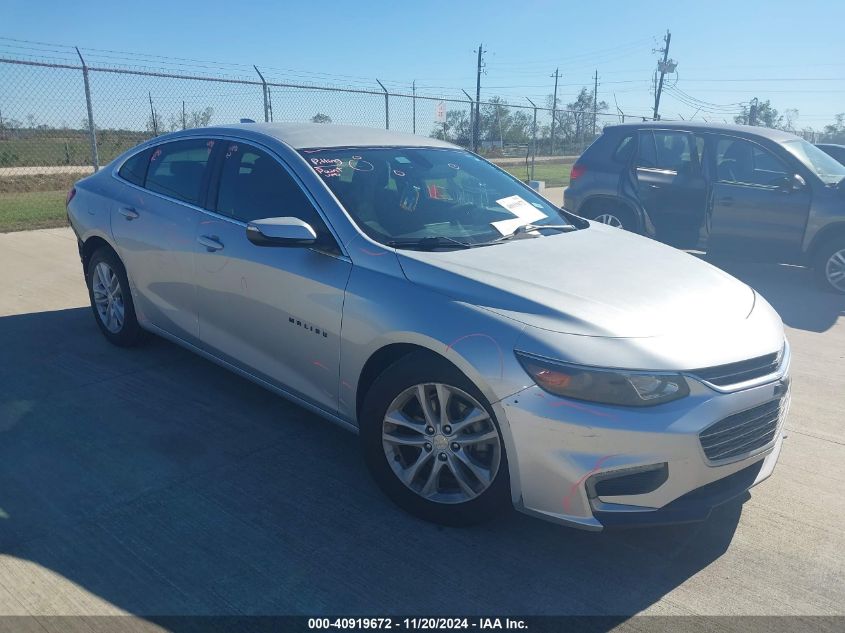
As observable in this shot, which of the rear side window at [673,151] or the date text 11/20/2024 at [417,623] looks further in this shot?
the rear side window at [673,151]

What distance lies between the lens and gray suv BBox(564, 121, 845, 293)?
7492mm

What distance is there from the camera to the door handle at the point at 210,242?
12.8 feet

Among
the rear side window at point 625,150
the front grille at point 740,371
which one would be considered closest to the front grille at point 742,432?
the front grille at point 740,371

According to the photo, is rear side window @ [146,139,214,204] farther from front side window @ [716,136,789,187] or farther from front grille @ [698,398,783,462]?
front side window @ [716,136,789,187]

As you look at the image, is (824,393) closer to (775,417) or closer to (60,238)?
(775,417)

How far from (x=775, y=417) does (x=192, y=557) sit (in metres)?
2.44

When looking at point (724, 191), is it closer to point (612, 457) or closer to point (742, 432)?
point (742, 432)

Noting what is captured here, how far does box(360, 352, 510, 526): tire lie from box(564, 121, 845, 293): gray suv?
6043mm

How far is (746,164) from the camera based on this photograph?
7832 millimetres

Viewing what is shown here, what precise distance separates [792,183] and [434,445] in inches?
247

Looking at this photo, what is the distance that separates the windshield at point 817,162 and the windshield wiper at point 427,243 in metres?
5.83

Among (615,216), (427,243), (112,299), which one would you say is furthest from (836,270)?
(112,299)

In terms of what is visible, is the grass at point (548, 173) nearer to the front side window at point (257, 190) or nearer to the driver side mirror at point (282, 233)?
the front side window at point (257, 190)

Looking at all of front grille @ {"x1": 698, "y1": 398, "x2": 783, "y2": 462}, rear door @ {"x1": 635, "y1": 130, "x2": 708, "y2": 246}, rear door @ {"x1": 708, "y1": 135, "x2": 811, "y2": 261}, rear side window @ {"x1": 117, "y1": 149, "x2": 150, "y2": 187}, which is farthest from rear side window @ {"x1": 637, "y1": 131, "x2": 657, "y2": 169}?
front grille @ {"x1": 698, "y1": 398, "x2": 783, "y2": 462}
